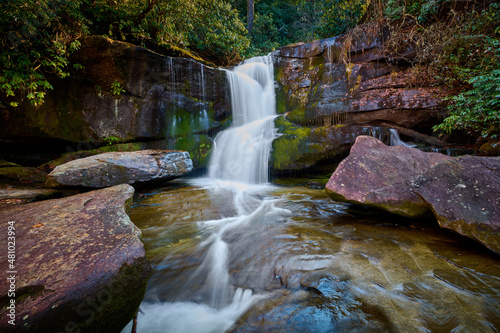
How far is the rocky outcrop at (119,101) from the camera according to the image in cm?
665

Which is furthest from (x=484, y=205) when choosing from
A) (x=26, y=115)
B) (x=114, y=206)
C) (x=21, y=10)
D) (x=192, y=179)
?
(x=26, y=115)

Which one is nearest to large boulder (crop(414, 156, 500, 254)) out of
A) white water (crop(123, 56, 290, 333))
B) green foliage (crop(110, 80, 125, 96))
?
white water (crop(123, 56, 290, 333))

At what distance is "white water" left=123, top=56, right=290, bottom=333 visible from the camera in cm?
188

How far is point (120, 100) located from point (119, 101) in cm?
5

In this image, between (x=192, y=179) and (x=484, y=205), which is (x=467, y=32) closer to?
(x=484, y=205)

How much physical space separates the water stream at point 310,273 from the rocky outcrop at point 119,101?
4454 mm

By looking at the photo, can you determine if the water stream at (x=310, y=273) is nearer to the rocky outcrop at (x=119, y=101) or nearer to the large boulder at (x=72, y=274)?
the large boulder at (x=72, y=274)

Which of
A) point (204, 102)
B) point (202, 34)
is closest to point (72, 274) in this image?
point (204, 102)

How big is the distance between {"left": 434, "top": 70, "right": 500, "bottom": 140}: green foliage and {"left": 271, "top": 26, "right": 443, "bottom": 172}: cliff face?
118cm

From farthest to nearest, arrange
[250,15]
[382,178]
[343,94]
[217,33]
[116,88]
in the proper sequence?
[250,15], [217,33], [343,94], [116,88], [382,178]

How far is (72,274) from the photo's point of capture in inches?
58.2

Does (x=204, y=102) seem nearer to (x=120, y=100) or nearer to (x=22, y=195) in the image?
(x=120, y=100)

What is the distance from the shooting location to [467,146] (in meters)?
6.06

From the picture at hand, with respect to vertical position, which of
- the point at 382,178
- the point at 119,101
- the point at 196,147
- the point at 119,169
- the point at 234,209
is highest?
the point at 119,101
